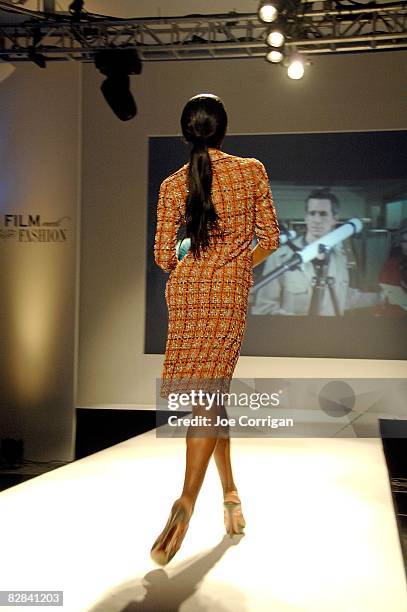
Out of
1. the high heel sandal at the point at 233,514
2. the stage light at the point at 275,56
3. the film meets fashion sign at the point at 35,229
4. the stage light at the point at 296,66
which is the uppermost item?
the stage light at the point at 275,56

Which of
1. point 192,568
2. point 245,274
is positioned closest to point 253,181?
point 245,274

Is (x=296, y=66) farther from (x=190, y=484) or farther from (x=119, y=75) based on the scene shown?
(x=190, y=484)

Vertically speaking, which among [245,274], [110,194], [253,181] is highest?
[110,194]

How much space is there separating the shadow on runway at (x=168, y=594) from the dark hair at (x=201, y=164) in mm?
732

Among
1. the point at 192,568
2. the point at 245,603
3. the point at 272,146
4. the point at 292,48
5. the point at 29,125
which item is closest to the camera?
the point at 245,603

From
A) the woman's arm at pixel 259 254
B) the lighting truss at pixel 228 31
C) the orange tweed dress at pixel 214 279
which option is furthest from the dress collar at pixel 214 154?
the lighting truss at pixel 228 31

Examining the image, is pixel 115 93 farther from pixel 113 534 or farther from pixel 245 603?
pixel 245 603

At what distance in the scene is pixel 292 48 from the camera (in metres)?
5.18

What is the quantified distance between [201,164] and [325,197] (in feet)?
14.8

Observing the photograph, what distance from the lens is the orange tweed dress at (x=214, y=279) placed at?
6.07 ft

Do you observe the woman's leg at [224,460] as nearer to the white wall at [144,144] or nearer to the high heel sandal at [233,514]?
the high heel sandal at [233,514]

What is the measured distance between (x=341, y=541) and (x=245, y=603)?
58 cm

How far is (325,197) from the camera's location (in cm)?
625

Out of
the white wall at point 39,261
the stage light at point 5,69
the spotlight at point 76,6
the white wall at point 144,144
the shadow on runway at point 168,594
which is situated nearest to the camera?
the shadow on runway at point 168,594
